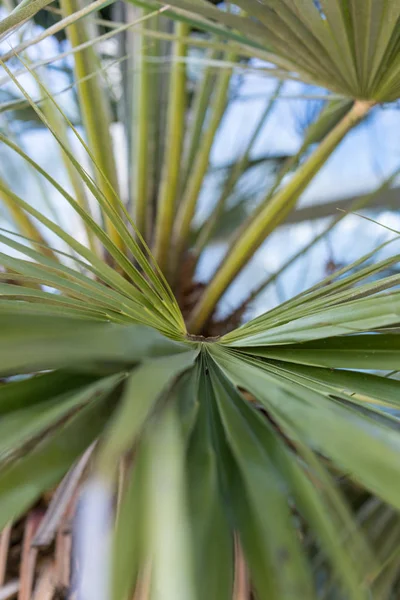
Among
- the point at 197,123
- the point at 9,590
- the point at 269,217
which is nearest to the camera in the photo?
the point at 9,590

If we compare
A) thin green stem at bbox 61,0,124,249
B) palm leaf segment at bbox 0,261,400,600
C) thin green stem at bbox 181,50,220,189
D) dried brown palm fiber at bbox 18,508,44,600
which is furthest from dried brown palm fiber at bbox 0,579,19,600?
thin green stem at bbox 181,50,220,189

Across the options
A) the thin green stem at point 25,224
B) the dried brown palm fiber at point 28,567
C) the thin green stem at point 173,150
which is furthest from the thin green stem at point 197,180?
the dried brown palm fiber at point 28,567

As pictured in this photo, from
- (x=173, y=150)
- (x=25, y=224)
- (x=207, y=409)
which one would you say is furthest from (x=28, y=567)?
(x=173, y=150)

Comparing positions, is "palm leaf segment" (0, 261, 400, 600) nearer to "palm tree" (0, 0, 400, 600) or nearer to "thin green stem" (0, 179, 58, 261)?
"palm tree" (0, 0, 400, 600)

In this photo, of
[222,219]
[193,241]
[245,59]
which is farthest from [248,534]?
[245,59]

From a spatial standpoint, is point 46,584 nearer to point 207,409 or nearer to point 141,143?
point 207,409

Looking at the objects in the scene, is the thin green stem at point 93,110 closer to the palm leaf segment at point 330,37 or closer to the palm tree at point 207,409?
the palm tree at point 207,409

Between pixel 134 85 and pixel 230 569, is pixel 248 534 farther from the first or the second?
pixel 134 85
